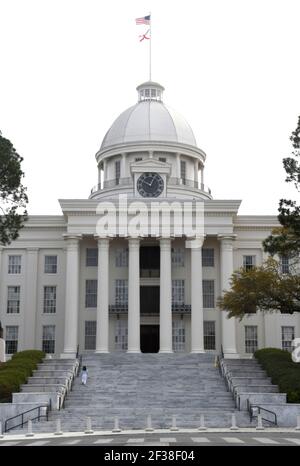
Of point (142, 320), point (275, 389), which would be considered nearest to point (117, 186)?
point (142, 320)

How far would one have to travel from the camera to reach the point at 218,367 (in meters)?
46.6

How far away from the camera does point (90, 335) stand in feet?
185

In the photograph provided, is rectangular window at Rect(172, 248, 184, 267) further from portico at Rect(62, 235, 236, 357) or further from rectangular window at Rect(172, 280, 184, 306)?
rectangular window at Rect(172, 280, 184, 306)

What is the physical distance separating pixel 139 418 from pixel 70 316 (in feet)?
69.4

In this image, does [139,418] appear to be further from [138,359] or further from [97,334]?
[97,334]

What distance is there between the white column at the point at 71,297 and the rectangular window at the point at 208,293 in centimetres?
1002

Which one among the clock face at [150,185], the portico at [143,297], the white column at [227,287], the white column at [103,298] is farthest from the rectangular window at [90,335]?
the clock face at [150,185]

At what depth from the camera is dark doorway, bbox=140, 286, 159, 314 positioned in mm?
56844

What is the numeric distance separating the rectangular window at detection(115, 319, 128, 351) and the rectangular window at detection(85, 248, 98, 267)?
502cm

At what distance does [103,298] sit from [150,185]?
10.7m

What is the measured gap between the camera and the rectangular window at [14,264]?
58281mm

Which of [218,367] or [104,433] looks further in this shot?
[218,367]

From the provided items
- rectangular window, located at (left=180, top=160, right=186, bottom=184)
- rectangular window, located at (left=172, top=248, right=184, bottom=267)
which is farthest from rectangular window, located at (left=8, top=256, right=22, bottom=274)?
rectangular window, located at (left=180, top=160, right=186, bottom=184)

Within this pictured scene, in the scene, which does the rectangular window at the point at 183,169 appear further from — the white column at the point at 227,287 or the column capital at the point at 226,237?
the white column at the point at 227,287
